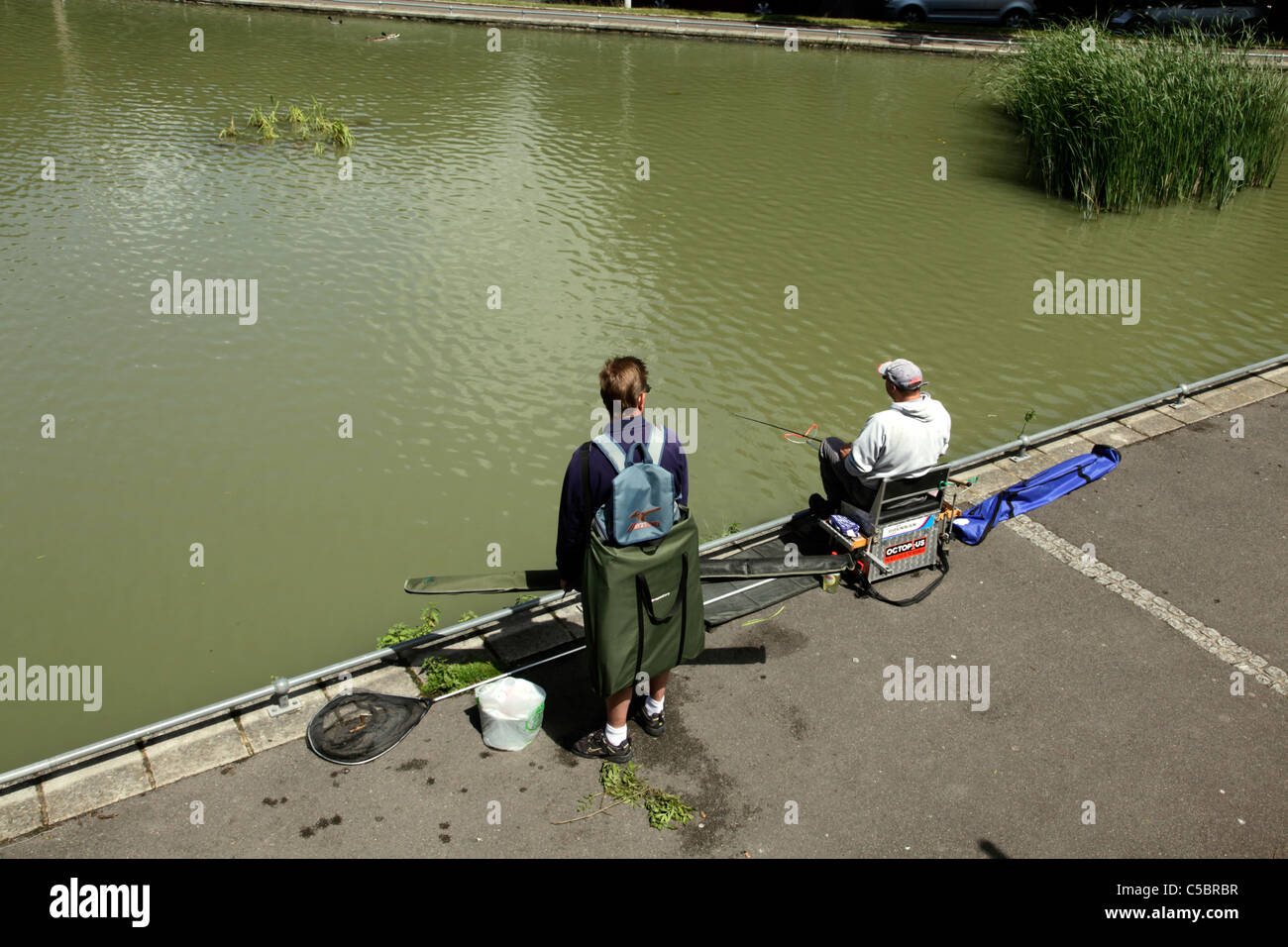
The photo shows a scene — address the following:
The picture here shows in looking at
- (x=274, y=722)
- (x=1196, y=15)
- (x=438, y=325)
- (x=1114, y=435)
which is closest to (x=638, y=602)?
(x=274, y=722)

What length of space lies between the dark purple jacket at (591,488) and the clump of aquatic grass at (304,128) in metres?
13.5

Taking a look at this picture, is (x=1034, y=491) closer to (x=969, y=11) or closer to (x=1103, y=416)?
(x=1103, y=416)

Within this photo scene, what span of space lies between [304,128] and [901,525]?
563 inches

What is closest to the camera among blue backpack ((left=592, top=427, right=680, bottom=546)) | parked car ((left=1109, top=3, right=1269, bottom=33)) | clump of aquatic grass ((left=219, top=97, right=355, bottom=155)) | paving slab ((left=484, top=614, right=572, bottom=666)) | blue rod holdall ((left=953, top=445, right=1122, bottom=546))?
blue backpack ((left=592, top=427, right=680, bottom=546))

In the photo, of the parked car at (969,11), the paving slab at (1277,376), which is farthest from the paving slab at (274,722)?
the parked car at (969,11)

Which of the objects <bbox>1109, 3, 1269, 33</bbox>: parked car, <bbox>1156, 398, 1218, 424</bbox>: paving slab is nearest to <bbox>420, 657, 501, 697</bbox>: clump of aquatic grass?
<bbox>1156, 398, 1218, 424</bbox>: paving slab

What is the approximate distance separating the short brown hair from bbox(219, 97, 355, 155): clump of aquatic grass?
13.4 metres

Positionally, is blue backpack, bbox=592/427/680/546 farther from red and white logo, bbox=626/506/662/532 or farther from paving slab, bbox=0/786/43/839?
paving slab, bbox=0/786/43/839

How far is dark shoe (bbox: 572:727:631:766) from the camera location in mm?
4641

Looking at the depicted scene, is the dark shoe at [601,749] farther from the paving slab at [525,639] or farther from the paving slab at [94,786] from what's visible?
the paving slab at [94,786]

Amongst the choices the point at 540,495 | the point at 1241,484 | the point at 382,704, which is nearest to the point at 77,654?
the point at 382,704
